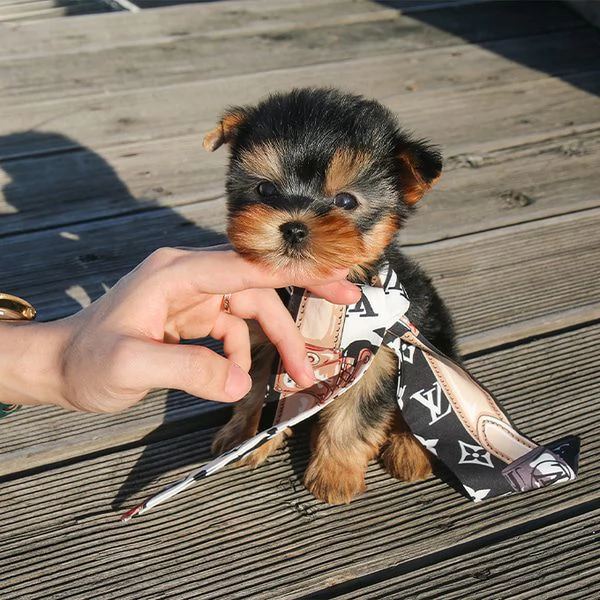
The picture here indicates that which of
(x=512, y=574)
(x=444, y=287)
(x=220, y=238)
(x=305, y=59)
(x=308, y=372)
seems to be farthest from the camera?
(x=305, y=59)

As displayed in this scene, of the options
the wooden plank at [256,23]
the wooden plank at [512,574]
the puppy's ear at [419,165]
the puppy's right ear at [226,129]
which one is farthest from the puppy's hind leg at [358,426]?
the wooden plank at [256,23]

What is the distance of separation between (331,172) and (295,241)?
32cm

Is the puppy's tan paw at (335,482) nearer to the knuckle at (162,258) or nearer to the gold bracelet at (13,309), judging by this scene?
the knuckle at (162,258)

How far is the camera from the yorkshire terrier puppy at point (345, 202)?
2320 mm

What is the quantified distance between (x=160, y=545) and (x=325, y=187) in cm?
119

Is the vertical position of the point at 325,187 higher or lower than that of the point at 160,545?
higher

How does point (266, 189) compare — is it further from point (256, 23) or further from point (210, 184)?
point (256, 23)

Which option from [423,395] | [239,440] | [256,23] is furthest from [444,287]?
[256,23]

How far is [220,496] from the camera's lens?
7.77 ft

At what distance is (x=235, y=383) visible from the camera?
184 cm

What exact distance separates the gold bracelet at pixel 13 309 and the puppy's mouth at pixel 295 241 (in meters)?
0.66

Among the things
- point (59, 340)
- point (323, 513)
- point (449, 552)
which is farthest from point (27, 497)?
point (449, 552)

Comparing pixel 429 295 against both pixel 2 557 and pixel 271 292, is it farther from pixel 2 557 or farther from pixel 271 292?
pixel 2 557

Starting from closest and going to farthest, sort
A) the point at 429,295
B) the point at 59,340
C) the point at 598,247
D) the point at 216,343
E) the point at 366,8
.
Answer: the point at 59,340, the point at 429,295, the point at 216,343, the point at 598,247, the point at 366,8
